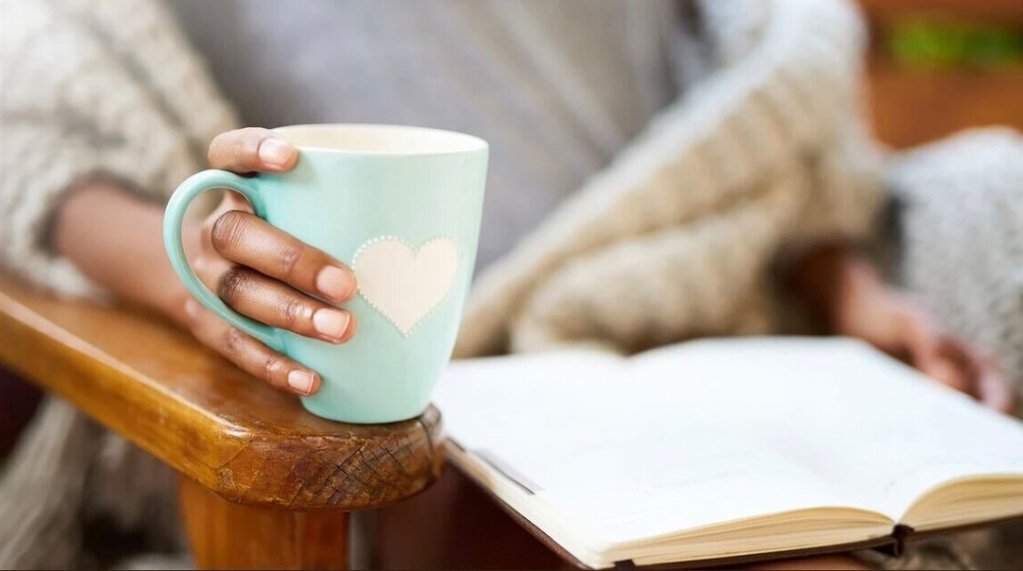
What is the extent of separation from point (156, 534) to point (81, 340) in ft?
0.74

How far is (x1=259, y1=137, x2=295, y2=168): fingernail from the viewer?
15.4 inches

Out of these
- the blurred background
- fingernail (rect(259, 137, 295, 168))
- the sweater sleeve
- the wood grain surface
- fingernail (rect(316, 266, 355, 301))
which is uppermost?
the blurred background

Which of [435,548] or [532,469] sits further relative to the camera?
[435,548]

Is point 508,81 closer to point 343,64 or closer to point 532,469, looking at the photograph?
point 343,64

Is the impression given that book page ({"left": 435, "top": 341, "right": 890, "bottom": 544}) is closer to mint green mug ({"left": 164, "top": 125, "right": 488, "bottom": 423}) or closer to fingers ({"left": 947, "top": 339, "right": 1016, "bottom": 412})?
mint green mug ({"left": 164, "top": 125, "right": 488, "bottom": 423})

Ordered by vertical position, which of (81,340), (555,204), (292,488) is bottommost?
(292,488)

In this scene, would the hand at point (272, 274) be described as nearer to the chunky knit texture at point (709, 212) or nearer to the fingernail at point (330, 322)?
the fingernail at point (330, 322)

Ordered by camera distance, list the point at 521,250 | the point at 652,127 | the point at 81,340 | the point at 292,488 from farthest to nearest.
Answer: the point at 652,127
the point at 521,250
the point at 81,340
the point at 292,488

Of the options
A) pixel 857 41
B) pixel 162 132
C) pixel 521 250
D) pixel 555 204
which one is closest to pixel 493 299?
pixel 521 250

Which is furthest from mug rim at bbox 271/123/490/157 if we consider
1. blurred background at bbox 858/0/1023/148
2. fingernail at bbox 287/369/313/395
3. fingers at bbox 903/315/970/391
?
blurred background at bbox 858/0/1023/148

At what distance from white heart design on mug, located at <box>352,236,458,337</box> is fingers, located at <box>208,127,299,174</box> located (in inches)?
1.9

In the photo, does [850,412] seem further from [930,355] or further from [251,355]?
[251,355]

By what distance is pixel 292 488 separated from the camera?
1.35ft

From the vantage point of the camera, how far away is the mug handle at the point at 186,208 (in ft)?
1.33
